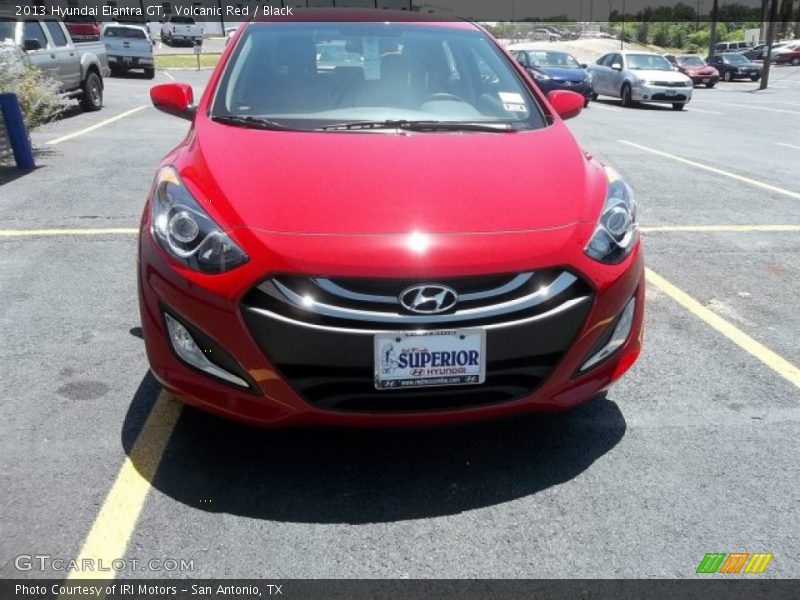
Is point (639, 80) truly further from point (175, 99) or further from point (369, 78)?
point (175, 99)

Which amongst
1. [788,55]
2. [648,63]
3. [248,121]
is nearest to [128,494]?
[248,121]

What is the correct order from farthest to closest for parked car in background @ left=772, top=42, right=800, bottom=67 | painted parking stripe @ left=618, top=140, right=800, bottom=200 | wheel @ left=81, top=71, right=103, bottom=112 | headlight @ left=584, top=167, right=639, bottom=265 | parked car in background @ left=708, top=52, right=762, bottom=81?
parked car in background @ left=772, top=42, right=800, bottom=67 → parked car in background @ left=708, top=52, right=762, bottom=81 → wheel @ left=81, top=71, right=103, bottom=112 → painted parking stripe @ left=618, top=140, right=800, bottom=200 → headlight @ left=584, top=167, right=639, bottom=265

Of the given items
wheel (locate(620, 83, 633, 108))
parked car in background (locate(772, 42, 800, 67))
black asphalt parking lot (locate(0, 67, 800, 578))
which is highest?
black asphalt parking lot (locate(0, 67, 800, 578))

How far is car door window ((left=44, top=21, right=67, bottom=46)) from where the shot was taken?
41.0 feet

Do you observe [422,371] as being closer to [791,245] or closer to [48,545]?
[48,545]

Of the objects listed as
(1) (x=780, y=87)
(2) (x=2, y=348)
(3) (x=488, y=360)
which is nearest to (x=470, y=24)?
(3) (x=488, y=360)

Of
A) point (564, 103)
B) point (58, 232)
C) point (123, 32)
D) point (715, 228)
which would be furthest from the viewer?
point (123, 32)

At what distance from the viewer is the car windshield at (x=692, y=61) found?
105 feet

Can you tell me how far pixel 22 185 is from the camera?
24.5ft

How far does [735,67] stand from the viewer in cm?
3638

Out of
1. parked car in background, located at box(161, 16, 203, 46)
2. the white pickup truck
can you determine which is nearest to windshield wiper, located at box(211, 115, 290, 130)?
the white pickup truck

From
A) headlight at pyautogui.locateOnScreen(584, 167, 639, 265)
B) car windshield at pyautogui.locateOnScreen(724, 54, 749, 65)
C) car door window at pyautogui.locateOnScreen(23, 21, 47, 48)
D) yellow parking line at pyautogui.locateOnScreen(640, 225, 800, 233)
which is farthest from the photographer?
car windshield at pyautogui.locateOnScreen(724, 54, 749, 65)

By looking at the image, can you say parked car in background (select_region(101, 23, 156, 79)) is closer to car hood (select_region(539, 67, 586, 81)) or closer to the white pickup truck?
the white pickup truck

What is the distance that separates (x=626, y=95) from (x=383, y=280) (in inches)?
781
